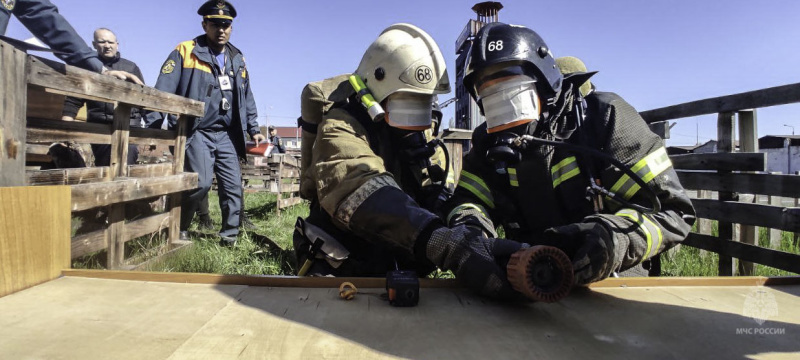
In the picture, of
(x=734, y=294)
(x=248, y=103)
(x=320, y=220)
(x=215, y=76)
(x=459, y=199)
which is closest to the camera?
(x=734, y=294)

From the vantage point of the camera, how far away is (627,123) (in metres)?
1.97

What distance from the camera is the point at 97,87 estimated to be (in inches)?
104

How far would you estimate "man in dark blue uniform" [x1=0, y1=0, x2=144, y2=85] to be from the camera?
2.82 metres

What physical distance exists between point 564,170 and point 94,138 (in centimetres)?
270

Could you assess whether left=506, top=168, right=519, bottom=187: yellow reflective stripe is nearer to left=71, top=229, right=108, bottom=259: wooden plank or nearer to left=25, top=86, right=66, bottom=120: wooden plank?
left=71, top=229, right=108, bottom=259: wooden plank

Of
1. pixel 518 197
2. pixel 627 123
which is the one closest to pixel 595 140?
pixel 627 123

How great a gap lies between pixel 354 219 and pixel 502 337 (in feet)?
2.91

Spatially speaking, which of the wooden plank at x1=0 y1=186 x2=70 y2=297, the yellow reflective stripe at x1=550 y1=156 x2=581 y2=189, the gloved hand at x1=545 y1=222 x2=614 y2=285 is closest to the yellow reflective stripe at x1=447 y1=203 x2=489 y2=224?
the yellow reflective stripe at x1=550 y1=156 x2=581 y2=189

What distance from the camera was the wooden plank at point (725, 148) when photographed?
3.54 metres

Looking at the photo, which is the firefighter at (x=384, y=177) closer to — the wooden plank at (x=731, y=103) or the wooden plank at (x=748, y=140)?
the wooden plank at (x=731, y=103)

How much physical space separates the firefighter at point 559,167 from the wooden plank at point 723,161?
191 cm

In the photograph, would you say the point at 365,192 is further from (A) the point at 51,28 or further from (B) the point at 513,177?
(A) the point at 51,28

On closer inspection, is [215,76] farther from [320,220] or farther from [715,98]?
[715,98]

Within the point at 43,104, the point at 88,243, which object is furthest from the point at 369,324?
the point at 43,104
